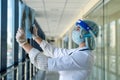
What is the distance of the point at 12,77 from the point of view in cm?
564

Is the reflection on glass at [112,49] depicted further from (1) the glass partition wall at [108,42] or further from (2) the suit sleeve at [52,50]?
(2) the suit sleeve at [52,50]

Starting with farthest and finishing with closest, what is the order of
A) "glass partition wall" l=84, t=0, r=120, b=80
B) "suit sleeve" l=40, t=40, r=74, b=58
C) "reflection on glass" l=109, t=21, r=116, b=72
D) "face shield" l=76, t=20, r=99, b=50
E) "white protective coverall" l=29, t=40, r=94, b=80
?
"reflection on glass" l=109, t=21, r=116, b=72 → "glass partition wall" l=84, t=0, r=120, b=80 → "suit sleeve" l=40, t=40, r=74, b=58 → "face shield" l=76, t=20, r=99, b=50 → "white protective coverall" l=29, t=40, r=94, b=80

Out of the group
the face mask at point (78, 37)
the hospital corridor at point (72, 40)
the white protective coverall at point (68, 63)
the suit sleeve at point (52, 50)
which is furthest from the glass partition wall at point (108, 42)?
the white protective coverall at point (68, 63)

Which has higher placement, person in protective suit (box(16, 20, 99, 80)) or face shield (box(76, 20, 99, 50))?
face shield (box(76, 20, 99, 50))

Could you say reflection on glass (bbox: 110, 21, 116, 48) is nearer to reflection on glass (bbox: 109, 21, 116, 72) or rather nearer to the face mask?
reflection on glass (bbox: 109, 21, 116, 72)

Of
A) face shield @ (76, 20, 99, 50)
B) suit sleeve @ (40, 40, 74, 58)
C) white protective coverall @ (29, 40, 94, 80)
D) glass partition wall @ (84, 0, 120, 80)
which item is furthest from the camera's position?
glass partition wall @ (84, 0, 120, 80)

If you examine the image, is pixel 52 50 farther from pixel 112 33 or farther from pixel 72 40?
pixel 112 33

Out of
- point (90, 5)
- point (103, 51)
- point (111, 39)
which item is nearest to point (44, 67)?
point (111, 39)

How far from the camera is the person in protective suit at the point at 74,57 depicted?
178cm

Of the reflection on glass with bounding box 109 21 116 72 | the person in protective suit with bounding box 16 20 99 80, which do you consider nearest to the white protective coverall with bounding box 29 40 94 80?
the person in protective suit with bounding box 16 20 99 80

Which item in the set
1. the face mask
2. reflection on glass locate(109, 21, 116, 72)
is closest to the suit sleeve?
the face mask

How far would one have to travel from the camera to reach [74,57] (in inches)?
73.6

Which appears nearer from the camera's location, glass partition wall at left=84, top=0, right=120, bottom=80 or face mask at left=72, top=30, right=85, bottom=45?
face mask at left=72, top=30, right=85, bottom=45

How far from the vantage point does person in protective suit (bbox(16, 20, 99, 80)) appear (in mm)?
1784
